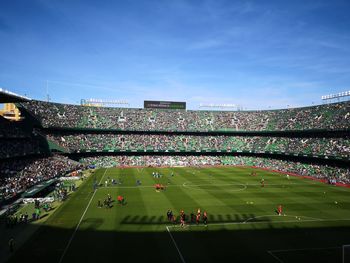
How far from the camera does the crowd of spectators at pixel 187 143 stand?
8081 centimetres

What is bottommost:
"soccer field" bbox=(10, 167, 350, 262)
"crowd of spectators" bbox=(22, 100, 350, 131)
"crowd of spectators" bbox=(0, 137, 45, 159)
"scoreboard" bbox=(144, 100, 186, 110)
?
"soccer field" bbox=(10, 167, 350, 262)

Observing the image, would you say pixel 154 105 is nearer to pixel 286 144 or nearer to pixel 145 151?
pixel 145 151

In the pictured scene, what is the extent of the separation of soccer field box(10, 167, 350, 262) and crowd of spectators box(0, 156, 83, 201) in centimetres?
813

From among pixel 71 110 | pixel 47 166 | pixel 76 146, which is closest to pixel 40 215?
pixel 47 166

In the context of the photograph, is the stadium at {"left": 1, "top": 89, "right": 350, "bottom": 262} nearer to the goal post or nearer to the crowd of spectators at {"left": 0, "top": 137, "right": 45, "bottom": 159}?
the goal post

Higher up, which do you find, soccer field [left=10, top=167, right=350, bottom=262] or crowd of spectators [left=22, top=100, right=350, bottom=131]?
crowd of spectators [left=22, top=100, right=350, bottom=131]

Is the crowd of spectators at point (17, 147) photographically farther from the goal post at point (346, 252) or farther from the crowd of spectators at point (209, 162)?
the goal post at point (346, 252)

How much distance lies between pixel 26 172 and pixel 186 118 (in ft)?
204

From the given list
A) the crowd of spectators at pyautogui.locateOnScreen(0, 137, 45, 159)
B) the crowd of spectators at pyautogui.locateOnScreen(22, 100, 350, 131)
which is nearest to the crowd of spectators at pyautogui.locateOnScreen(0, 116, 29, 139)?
the crowd of spectators at pyautogui.locateOnScreen(0, 137, 45, 159)

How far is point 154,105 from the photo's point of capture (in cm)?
10906

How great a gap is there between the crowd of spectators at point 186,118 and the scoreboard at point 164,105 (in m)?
2.33

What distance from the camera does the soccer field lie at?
2406 centimetres

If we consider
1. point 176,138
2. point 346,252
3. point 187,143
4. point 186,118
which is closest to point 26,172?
point 346,252

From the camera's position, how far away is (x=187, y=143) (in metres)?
96.9
